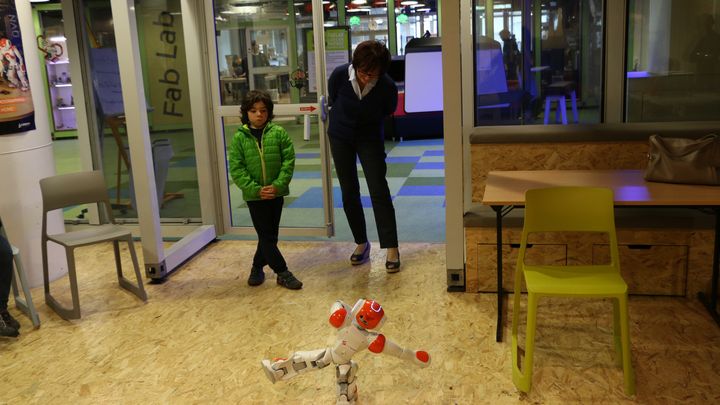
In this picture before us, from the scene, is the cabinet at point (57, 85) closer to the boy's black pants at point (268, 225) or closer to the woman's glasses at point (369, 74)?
the boy's black pants at point (268, 225)

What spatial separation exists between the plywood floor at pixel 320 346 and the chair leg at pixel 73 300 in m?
0.06

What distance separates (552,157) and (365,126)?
48.9 inches

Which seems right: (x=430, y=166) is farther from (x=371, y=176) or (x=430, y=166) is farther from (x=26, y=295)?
(x=26, y=295)

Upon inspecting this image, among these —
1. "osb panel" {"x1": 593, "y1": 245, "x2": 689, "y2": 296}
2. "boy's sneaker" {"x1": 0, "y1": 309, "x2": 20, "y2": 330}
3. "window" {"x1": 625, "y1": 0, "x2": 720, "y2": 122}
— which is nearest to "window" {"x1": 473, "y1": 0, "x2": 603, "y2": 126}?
"window" {"x1": 625, "y1": 0, "x2": 720, "y2": 122}

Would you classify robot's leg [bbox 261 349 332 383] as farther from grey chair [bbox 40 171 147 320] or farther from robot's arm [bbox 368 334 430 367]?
grey chair [bbox 40 171 147 320]

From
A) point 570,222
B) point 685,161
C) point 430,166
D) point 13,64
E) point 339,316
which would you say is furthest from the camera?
point 430,166

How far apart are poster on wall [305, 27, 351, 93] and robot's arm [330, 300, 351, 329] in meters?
2.89

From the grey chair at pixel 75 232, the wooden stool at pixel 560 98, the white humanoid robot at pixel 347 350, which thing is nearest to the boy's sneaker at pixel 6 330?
the grey chair at pixel 75 232

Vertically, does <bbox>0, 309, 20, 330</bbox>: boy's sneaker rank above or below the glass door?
below

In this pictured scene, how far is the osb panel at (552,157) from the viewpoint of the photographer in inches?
177

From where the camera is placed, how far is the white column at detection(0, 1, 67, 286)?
15.6 ft

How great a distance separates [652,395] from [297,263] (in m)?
2.76

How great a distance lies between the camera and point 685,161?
3.72m

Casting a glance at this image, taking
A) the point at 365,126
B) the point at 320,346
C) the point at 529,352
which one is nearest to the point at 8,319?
the point at 320,346
